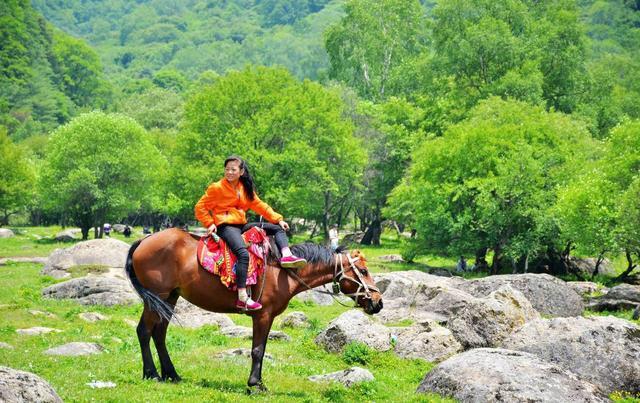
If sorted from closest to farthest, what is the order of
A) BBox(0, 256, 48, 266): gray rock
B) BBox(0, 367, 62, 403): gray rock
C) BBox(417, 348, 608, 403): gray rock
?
BBox(0, 367, 62, 403): gray rock
BBox(417, 348, 608, 403): gray rock
BBox(0, 256, 48, 266): gray rock

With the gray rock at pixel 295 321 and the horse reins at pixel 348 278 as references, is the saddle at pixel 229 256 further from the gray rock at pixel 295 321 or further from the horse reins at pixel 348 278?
the gray rock at pixel 295 321

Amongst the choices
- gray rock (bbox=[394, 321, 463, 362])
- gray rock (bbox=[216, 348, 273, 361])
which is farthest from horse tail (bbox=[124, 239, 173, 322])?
gray rock (bbox=[394, 321, 463, 362])

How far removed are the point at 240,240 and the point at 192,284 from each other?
4.98 ft

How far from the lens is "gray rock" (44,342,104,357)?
19.1m

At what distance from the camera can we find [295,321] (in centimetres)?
2831

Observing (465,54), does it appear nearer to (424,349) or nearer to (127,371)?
(424,349)

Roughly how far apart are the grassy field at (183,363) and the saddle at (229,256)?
241cm

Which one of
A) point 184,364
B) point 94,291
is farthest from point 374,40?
point 184,364

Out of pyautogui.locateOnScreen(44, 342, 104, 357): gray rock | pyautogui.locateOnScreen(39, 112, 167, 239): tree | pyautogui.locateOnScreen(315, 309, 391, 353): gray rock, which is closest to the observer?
pyautogui.locateOnScreen(44, 342, 104, 357): gray rock

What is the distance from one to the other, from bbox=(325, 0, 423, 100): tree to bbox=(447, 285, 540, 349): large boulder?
7753cm

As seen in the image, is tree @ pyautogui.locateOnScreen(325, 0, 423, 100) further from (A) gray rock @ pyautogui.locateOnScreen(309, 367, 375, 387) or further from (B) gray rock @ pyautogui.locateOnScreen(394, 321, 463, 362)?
(A) gray rock @ pyautogui.locateOnScreen(309, 367, 375, 387)

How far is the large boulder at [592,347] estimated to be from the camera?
17812mm

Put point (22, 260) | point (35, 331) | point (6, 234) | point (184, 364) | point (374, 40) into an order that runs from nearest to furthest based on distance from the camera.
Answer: point (184, 364) → point (35, 331) → point (22, 260) → point (6, 234) → point (374, 40)

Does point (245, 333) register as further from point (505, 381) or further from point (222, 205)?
point (505, 381)
